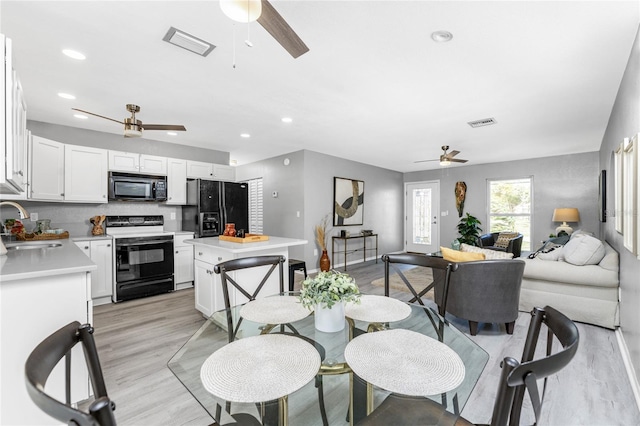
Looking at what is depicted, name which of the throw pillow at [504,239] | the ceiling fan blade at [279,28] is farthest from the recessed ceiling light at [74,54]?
the throw pillow at [504,239]

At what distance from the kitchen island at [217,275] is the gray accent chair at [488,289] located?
1636mm

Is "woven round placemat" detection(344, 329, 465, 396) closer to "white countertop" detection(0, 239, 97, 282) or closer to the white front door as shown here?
"white countertop" detection(0, 239, 97, 282)

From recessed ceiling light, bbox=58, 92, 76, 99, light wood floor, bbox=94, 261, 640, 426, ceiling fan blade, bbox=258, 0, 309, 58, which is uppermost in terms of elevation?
recessed ceiling light, bbox=58, 92, 76, 99

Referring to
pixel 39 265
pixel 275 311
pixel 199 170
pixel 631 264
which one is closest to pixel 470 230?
pixel 631 264

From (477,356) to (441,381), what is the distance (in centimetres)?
31

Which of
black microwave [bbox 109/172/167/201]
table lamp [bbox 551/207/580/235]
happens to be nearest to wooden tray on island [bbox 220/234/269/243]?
black microwave [bbox 109/172/167/201]

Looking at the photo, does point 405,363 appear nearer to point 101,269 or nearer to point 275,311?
point 275,311

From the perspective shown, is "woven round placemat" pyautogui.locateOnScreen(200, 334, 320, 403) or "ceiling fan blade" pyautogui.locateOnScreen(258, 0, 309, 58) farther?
"ceiling fan blade" pyautogui.locateOnScreen(258, 0, 309, 58)

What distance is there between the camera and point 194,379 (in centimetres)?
102

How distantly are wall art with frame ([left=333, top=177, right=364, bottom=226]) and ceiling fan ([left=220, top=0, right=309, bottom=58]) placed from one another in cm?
474

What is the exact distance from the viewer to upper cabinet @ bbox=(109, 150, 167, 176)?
430 cm

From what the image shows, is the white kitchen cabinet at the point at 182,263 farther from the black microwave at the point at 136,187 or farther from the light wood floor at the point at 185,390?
the light wood floor at the point at 185,390

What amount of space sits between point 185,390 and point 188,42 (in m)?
2.55

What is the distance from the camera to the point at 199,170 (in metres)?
5.15
